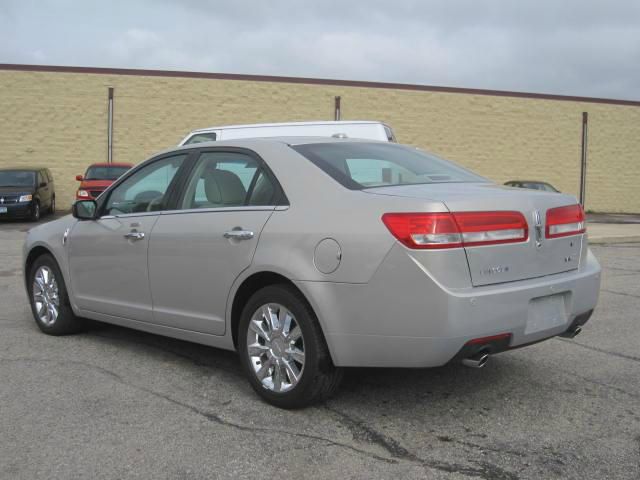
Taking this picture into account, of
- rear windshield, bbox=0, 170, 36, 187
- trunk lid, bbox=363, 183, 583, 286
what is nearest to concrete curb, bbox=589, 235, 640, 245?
trunk lid, bbox=363, 183, 583, 286

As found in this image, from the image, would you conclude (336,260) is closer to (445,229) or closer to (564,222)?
(445,229)

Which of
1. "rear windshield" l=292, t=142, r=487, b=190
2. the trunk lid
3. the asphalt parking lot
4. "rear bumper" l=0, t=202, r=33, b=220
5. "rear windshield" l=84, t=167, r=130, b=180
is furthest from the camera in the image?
"rear windshield" l=84, t=167, r=130, b=180

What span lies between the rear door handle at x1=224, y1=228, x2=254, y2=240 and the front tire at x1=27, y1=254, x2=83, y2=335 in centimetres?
218

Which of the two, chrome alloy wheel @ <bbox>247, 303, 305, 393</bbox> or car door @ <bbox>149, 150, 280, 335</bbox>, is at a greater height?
car door @ <bbox>149, 150, 280, 335</bbox>

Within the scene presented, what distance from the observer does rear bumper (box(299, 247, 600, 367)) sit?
3408 mm

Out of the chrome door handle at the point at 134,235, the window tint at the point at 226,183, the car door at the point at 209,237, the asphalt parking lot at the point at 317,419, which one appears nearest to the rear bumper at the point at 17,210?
the asphalt parking lot at the point at 317,419

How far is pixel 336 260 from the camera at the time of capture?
11.9 ft

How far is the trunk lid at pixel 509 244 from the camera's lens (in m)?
3.53

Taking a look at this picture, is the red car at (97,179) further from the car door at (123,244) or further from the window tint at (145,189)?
the window tint at (145,189)

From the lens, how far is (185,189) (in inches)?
187

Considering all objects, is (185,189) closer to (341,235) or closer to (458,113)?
(341,235)

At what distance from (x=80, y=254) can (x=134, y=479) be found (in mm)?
2802

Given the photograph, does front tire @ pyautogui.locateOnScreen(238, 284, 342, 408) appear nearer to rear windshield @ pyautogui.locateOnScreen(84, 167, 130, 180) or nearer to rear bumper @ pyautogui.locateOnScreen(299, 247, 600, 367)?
rear bumper @ pyautogui.locateOnScreen(299, 247, 600, 367)

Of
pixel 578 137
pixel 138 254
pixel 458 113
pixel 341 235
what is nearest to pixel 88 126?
pixel 458 113
